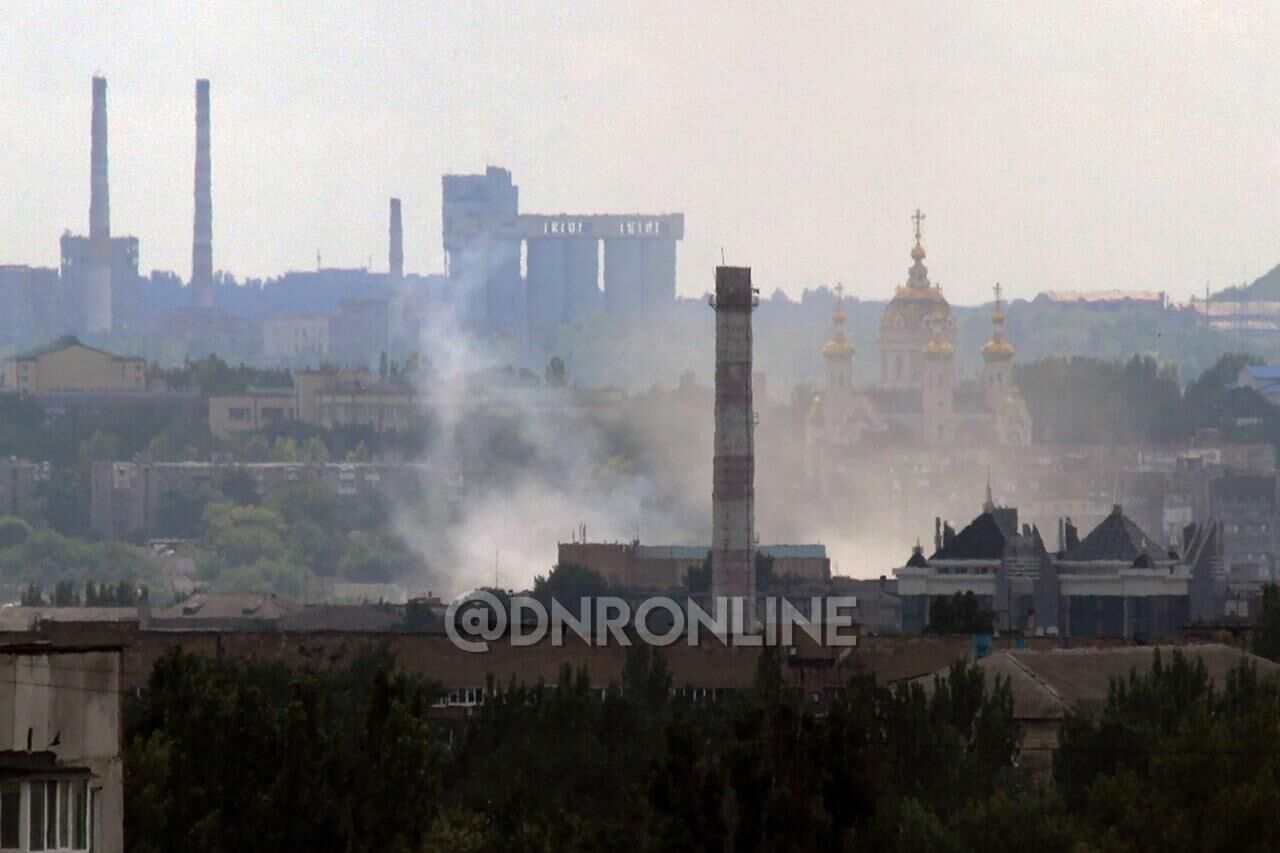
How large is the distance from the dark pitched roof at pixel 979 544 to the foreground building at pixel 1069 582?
0.03 m

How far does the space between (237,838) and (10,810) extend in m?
15.1

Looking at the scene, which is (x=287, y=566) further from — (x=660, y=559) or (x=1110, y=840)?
(x=1110, y=840)

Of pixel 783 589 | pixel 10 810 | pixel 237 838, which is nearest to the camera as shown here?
pixel 10 810

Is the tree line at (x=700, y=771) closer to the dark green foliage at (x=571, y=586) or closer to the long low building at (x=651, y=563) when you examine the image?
the dark green foliage at (x=571, y=586)

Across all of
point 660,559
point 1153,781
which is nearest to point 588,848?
point 1153,781

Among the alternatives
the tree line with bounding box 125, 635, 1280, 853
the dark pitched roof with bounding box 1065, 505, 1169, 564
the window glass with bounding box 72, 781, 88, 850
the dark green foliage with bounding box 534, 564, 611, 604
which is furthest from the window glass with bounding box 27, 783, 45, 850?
the dark pitched roof with bounding box 1065, 505, 1169, 564

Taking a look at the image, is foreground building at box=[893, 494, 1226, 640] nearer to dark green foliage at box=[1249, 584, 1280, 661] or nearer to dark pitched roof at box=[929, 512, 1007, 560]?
dark pitched roof at box=[929, 512, 1007, 560]

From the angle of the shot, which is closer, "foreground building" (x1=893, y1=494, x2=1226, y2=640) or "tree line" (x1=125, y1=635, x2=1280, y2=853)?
"tree line" (x1=125, y1=635, x2=1280, y2=853)

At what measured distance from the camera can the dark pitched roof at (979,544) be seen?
133375mm

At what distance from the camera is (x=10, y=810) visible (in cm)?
2869

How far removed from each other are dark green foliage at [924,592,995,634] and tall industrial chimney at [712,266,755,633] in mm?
23124

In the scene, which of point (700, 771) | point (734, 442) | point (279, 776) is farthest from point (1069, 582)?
point (700, 771)

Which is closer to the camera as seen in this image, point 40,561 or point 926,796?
point 926,796

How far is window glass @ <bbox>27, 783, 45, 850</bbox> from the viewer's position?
28.5 meters
